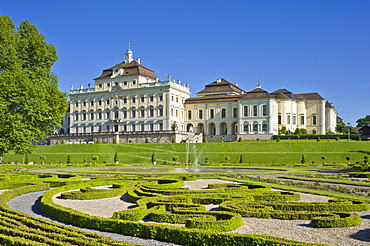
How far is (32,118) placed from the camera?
20938 millimetres

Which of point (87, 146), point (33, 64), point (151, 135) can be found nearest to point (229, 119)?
point (151, 135)

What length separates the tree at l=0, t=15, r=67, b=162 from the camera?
65.5 ft

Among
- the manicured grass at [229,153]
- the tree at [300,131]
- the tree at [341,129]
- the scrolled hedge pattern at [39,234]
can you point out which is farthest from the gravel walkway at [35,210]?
the tree at [341,129]

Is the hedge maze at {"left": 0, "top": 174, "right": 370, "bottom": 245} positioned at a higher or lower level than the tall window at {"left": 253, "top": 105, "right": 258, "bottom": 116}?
lower

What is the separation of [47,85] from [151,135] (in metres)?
29.6

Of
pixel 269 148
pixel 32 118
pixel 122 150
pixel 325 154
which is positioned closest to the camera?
pixel 32 118

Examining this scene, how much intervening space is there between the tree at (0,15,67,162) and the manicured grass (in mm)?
12245

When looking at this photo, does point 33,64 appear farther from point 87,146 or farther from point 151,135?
point 151,135

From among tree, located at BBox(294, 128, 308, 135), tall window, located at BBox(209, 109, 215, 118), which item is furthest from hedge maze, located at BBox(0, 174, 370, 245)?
tall window, located at BBox(209, 109, 215, 118)

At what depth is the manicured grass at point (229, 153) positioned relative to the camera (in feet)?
113

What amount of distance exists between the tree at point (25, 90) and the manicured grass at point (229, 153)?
12.2 m

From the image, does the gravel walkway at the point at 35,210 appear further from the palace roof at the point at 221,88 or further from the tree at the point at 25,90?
the palace roof at the point at 221,88

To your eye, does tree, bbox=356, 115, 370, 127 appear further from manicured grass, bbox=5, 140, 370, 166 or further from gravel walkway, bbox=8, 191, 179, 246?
gravel walkway, bbox=8, 191, 179, 246

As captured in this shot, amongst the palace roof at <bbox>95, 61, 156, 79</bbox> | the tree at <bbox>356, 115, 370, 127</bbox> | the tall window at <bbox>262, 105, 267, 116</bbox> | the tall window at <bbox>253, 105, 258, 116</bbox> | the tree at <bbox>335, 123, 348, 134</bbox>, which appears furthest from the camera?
the tree at <bbox>356, 115, 370, 127</bbox>
